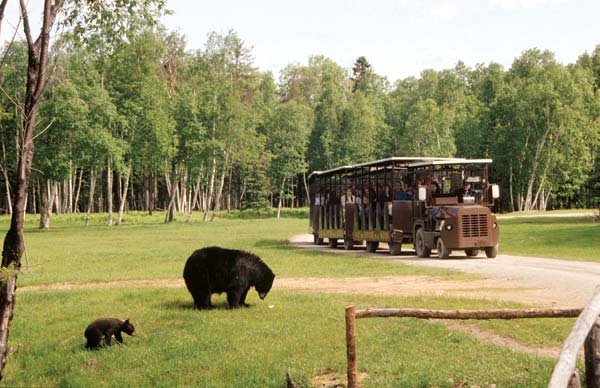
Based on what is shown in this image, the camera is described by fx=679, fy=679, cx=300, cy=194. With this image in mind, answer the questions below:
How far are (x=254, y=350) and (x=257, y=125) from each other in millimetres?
72707

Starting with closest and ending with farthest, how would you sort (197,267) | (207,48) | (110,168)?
(197,267) → (110,168) → (207,48)

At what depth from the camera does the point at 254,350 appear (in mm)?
10211

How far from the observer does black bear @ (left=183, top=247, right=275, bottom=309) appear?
1345cm

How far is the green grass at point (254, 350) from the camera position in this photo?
28.2 ft

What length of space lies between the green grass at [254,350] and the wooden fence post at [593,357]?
0.65m

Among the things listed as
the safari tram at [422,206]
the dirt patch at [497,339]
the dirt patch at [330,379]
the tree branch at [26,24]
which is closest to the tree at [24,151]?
the tree branch at [26,24]

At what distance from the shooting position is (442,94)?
99.3m

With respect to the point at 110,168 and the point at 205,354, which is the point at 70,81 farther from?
the point at 205,354

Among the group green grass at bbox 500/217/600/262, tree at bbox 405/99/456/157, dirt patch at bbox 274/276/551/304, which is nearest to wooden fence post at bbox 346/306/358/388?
dirt patch at bbox 274/276/551/304

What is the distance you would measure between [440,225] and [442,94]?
254ft

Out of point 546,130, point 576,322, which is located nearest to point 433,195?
point 576,322

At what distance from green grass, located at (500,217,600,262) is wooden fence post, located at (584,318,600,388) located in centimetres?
1845

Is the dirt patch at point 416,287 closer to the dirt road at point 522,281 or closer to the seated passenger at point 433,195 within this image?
the dirt road at point 522,281

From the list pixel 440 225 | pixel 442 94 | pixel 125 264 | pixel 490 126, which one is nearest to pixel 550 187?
pixel 490 126
